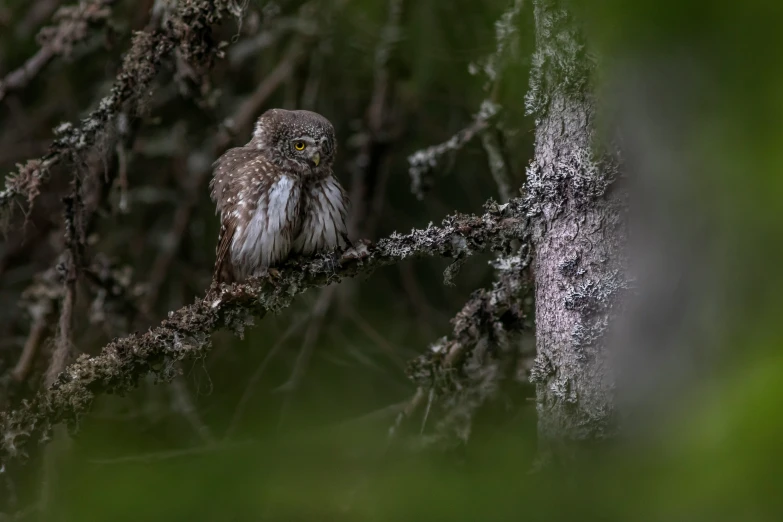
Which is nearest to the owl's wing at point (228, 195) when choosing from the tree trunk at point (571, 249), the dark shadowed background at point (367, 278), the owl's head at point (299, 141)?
the owl's head at point (299, 141)

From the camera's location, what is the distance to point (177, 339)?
2.61 metres

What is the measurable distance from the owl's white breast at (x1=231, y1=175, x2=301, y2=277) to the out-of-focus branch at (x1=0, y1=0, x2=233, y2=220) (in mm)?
680

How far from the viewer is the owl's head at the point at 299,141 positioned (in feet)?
12.0

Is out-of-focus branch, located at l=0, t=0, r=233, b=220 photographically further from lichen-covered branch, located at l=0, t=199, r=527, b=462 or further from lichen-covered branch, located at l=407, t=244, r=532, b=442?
lichen-covered branch, located at l=407, t=244, r=532, b=442

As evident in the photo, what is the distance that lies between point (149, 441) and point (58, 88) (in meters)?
4.34

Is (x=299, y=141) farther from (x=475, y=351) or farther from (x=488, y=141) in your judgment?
(x=475, y=351)

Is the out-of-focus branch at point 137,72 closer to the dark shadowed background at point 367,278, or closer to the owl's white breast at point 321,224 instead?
the dark shadowed background at point 367,278

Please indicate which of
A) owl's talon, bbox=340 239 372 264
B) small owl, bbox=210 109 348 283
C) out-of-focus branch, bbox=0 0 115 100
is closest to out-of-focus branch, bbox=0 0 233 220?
out-of-focus branch, bbox=0 0 115 100

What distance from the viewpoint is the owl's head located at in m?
3.65

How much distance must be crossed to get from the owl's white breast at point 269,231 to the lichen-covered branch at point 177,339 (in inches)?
28.2

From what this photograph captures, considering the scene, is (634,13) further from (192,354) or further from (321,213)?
(321,213)

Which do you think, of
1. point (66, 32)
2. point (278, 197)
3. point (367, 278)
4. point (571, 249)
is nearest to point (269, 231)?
point (278, 197)

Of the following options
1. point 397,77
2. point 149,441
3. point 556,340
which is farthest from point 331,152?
point 149,441

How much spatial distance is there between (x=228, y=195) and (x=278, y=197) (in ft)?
0.81
